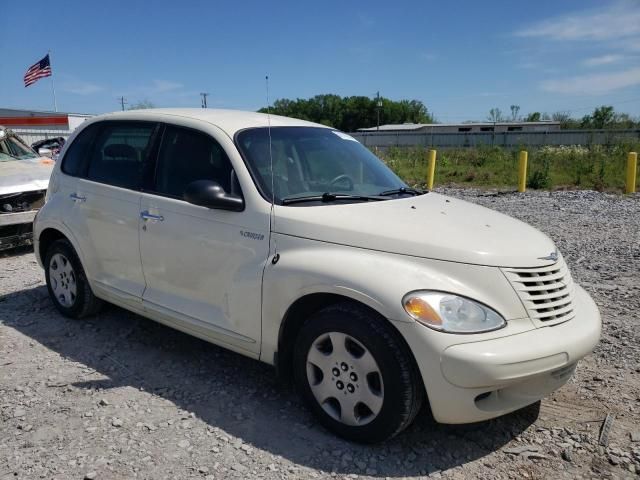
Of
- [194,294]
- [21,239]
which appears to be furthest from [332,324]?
[21,239]

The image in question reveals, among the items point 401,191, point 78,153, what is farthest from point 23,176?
point 401,191

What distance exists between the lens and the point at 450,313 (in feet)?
8.69

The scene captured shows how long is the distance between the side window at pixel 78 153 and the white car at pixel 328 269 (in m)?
0.18

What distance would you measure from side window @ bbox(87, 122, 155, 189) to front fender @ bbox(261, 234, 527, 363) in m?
1.61

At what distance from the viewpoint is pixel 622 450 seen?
295 centimetres

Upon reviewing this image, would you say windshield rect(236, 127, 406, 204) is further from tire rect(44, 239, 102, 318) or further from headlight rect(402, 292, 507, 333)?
tire rect(44, 239, 102, 318)

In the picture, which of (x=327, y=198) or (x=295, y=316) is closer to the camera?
(x=295, y=316)

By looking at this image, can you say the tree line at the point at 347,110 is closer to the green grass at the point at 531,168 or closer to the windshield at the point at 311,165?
the green grass at the point at 531,168

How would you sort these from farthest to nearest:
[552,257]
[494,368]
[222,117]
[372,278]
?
[222,117]
[552,257]
[372,278]
[494,368]

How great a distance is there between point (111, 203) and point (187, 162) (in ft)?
2.71

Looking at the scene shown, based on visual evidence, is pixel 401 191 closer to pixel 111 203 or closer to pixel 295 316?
pixel 295 316

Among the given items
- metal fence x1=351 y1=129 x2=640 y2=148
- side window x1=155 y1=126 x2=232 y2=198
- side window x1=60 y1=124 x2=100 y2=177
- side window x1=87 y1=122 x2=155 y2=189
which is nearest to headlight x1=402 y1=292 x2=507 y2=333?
side window x1=155 y1=126 x2=232 y2=198

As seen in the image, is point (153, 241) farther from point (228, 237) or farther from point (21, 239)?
point (21, 239)

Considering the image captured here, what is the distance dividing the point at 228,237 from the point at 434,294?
138 centimetres
